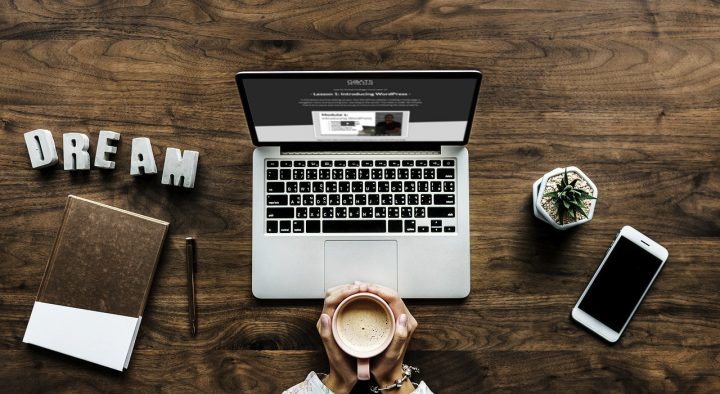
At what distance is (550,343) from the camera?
3.37 feet

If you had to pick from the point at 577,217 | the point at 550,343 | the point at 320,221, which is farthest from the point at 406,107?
the point at 550,343

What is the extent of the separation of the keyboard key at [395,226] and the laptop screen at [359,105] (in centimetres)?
16

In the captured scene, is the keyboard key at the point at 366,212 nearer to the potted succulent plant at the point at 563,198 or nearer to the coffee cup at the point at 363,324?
the coffee cup at the point at 363,324

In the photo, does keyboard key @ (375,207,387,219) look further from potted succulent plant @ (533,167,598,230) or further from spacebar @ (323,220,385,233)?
potted succulent plant @ (533,167,598,230)

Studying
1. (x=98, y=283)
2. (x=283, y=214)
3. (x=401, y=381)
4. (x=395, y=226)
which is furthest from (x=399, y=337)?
(x=98, y=283)

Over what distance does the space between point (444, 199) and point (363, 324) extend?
11.4 inches

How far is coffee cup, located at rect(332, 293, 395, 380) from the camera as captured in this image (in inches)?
37.8

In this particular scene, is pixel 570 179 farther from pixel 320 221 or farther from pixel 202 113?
pixel 202 113

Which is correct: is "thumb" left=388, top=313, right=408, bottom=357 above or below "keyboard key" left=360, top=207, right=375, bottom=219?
below

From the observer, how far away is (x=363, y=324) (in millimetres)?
984

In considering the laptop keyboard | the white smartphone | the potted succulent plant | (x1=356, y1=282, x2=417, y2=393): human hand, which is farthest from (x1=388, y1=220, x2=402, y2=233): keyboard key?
the white smartphone

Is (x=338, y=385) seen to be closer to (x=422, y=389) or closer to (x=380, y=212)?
(x=422, y=389)

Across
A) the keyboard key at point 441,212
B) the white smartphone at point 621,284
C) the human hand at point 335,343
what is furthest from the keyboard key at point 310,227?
the white smartphone at point 621,284

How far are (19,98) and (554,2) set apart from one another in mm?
1136
